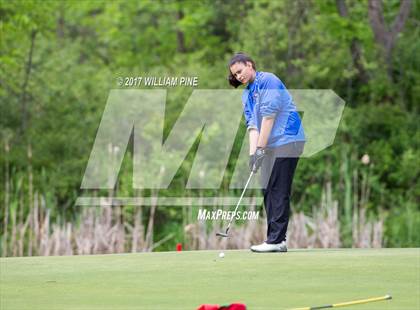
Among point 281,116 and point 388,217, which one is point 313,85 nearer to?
point 388,217

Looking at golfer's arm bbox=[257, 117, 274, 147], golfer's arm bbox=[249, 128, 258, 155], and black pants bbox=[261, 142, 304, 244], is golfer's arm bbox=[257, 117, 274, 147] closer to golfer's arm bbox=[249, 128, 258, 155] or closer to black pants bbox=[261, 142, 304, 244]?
black pants bbox=[261, 142, 304, 244]

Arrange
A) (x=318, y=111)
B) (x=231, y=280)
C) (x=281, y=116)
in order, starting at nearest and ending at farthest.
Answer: (x=231, y=280) → (x=281, y=116) → (x=318, y=111)

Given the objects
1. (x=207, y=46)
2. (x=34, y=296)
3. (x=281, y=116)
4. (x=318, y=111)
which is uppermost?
(x=207, y=46)

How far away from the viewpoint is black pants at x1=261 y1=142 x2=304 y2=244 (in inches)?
391

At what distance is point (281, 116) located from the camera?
998 centimetres

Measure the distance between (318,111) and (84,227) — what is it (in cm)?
838

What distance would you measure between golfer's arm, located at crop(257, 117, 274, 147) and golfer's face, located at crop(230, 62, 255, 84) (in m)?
0.42

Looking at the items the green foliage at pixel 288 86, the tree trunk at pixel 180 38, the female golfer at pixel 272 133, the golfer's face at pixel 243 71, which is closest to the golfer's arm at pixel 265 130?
the female golfer at pixel 272 133

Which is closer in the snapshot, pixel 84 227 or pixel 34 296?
pixel 34 296

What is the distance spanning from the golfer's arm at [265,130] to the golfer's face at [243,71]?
1.38ft

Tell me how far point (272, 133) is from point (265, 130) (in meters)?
0.20

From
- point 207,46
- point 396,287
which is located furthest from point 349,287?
point 207,46

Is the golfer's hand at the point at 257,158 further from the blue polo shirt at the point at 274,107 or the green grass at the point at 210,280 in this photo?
the green grass at the point at 210,280

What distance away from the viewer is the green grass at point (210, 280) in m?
6.96
